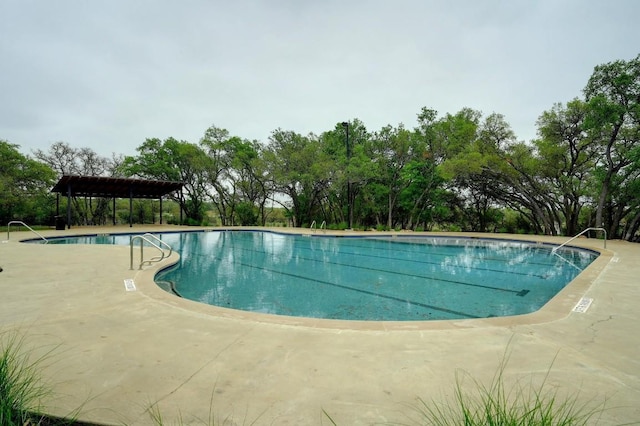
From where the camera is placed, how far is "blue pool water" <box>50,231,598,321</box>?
444 centimetres

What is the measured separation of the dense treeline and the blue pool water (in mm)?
4502

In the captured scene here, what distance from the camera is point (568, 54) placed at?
1028cm

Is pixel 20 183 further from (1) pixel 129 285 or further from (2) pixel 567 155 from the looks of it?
(2) pixel 567 155

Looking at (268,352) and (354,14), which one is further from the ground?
(354,14)

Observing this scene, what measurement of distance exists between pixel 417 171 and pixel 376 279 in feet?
37.4

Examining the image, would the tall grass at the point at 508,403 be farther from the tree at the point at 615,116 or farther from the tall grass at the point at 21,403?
the tree at the point at 615,116

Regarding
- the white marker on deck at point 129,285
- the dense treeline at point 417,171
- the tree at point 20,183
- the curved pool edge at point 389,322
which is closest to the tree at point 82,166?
Answer: the dense treeline at point 417,171

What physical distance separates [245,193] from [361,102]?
993 centimetres

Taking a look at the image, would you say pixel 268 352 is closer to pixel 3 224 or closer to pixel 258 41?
pixel 258 41

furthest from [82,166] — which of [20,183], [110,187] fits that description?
[110,187]

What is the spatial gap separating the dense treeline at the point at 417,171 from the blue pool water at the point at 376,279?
177 inches

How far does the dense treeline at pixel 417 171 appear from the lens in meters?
11.4

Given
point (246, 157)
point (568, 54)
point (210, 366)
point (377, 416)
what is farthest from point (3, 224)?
point (568, 54)

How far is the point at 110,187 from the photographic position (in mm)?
16375
